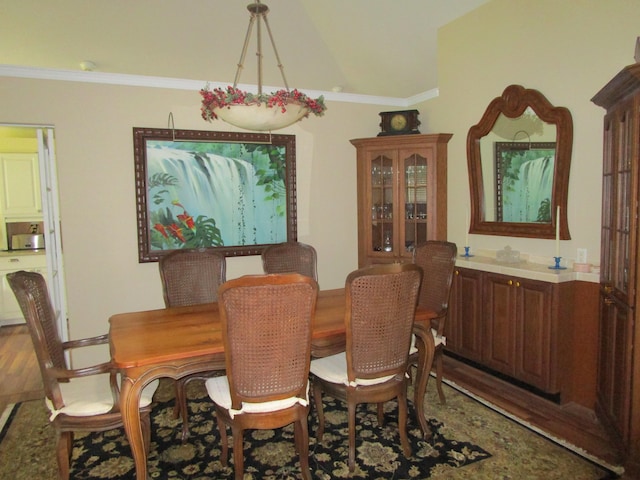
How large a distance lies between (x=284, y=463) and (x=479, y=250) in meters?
2.37

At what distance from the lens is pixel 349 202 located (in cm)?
477

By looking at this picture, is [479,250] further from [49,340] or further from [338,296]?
[49,340]

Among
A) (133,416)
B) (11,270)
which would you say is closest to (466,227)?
(133,416)

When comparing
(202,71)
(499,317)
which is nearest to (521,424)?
(499,317)

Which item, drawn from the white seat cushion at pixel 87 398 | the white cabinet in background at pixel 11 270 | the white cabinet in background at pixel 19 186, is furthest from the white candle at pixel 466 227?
the white cabinet in background at pixel 19 186

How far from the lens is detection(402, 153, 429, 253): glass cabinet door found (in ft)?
14.1

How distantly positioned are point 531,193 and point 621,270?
106cm

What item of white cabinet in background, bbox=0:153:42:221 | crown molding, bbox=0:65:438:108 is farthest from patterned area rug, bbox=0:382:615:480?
white cabinet in background, bbox=0:153:42:221

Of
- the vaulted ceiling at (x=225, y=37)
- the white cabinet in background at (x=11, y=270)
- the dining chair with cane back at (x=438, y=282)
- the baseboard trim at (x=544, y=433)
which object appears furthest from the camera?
the white cabinet in background at (x=11, y=270)

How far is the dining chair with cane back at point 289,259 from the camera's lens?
3.65 metres

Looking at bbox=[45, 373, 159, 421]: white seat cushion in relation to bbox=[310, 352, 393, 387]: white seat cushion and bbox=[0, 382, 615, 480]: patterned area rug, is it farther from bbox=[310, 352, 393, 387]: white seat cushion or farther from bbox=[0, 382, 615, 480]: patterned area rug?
bbox=[310, 352, 393, 387]: white seat cushion

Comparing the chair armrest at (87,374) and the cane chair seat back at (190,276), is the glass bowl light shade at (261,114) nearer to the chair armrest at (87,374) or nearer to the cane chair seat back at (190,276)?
the cane chair seat back at (190,276)

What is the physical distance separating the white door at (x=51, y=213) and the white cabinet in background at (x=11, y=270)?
77.3 inches

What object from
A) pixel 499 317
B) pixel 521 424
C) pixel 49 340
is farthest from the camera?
pixel 499 317
